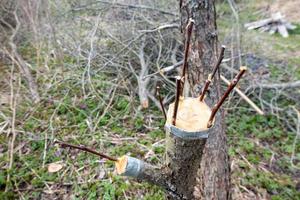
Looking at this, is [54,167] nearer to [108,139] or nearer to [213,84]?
[108,139]

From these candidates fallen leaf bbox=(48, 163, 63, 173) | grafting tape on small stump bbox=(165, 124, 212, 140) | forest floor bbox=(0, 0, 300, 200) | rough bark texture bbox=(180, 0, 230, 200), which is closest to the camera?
grafting tape on small stump bbox=(165, 124, 212, 140)

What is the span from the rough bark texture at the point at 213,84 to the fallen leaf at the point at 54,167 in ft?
3.65

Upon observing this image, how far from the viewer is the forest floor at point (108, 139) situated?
2.31 m

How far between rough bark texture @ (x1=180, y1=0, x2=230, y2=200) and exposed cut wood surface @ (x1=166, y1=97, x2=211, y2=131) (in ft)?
2.47

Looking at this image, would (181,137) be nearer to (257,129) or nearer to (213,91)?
(213,91)

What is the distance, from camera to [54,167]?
2.44 metres

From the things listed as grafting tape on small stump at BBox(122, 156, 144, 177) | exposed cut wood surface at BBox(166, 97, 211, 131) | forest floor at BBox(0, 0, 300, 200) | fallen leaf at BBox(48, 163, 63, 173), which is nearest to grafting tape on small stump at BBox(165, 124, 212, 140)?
exposed cut wood surface at BBox(166, 97, 211, 131)

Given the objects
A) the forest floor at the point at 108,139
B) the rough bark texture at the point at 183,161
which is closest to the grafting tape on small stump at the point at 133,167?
the rough bark texture at the point at 183,161

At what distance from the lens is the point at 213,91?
Answer: 6.10ft

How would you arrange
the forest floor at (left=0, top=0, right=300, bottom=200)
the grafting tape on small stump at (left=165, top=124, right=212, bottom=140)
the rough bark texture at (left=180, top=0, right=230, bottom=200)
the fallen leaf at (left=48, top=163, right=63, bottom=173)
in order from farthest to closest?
the fallen leaf at (left=48, top=163, right=63, bottom=173)
the forest floor at (left=0, top=0, right=300, bottom=200)
the rough bark texture at (left=180, top=0, right=230, bottom=200)
the grafting tape on small stump at (left=165, top=124, right=212, bottom=140)

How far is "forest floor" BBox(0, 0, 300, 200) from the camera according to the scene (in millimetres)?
2309

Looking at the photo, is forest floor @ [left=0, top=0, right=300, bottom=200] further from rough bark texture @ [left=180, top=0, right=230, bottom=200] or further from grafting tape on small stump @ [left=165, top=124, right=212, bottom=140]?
grafting tape on small stump @ [left=165, top=124, right=212, bottom=140]

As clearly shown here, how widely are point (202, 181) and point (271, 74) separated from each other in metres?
2.53

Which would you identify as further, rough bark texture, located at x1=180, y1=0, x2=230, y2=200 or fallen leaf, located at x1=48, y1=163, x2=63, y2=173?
fallen leaf, located at x1=48, y1=163, x2=63, y2=173
